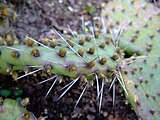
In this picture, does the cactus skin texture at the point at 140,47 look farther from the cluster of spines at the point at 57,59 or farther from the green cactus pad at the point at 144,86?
the cluster of spines at the point at 57,59

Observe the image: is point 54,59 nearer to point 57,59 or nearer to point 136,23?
point 57,59

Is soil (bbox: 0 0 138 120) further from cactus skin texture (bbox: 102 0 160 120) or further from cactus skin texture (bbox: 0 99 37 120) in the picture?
cactus skin texture (bbox: 0 99 37 120)

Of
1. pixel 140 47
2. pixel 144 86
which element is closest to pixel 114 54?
pixel 144 86

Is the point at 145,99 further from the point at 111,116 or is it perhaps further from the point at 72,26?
the point at 72,26

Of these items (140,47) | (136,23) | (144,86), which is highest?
(136,23)

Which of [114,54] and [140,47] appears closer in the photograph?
[114,54]

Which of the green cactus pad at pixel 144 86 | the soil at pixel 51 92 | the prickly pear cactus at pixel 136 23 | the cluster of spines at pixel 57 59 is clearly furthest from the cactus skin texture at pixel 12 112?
the prickly pear cactus at pixel 136 23
